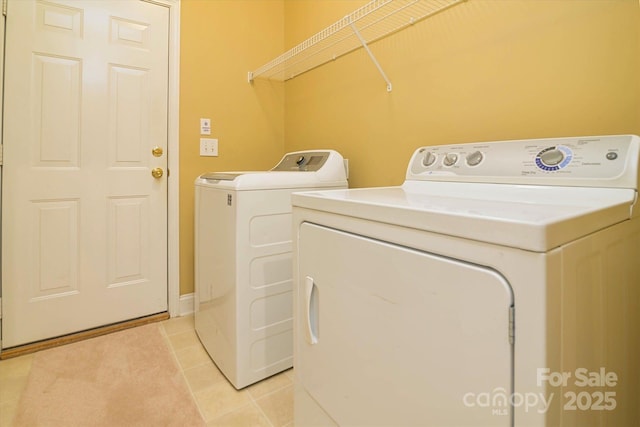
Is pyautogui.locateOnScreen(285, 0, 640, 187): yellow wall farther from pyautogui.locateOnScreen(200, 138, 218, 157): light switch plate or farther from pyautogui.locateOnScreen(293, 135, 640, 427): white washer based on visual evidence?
pyautogui.locateOnScreen(200, 138, 218, 157): light switch plate

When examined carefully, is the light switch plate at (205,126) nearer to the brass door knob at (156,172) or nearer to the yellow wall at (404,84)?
the yellow wall at (404,84)

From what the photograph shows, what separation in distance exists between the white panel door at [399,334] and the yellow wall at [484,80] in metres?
0.86

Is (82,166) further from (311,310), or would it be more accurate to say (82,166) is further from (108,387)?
(311,310)

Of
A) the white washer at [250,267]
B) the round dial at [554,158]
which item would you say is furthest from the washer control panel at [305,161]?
the round dial at [554,158]

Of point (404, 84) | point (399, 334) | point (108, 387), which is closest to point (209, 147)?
point (404, 84)

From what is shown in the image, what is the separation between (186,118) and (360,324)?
1944 mm

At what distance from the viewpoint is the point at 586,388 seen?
631 millimetres

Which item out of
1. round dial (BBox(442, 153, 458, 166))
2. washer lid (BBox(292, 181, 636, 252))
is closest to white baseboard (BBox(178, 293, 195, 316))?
washer lid (BBox(292, 181, 636, 252))

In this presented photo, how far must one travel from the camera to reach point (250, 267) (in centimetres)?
146

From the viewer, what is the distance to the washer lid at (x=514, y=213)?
1.65ft

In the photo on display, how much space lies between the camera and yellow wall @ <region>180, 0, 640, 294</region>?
1.04 metres

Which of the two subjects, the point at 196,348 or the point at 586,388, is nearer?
the point at 586,388

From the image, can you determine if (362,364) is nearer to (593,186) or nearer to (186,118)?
(593,186)

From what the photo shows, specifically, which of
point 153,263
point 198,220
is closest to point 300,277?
point 198,220
